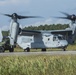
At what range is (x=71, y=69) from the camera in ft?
40.4

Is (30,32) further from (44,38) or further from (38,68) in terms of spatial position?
(38,68)

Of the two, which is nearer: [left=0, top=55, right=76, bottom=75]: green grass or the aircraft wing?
[left=0, top=55, right=76, bottom=75]: green grass

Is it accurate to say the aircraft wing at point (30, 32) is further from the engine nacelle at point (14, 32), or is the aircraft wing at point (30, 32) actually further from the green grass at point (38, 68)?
the green grass at point (38, 68)

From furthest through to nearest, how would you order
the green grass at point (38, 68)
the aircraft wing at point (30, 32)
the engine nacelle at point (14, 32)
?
the aircraft wing at point (30, 32)
the engine nacelle at point (14, 32)
the green grass at point (38, 68)

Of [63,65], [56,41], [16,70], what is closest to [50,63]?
[63,65]

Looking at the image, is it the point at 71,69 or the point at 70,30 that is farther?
the point at 70,30

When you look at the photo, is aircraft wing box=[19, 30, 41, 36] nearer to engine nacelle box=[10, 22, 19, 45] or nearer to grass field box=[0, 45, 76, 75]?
engine nacelle box=[10, 22, 19, 45]

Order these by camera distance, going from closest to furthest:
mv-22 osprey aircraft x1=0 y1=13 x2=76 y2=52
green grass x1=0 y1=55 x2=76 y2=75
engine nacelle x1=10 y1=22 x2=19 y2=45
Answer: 1. green grass x1=0 y1=55 x2=76 y2=75
2. engine nacelle x1=10 y1=22 x2=19 y2=45
3. mv-22 osprey aircraft x1=0 y1=13 x2=76 y2=52

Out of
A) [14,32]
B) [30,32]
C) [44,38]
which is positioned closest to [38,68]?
[14,32]

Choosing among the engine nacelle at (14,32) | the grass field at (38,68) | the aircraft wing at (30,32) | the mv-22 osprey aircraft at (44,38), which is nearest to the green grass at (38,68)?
the grass field at (38,68)

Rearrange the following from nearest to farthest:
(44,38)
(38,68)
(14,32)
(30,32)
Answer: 1. (38,68)
2. (14,32)
3. (30,32)
4. (44,38)

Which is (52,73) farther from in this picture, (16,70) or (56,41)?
(56,41)

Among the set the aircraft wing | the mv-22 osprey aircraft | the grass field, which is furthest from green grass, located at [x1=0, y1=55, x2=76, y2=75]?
the aircraft wing

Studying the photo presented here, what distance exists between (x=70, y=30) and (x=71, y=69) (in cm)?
4206
